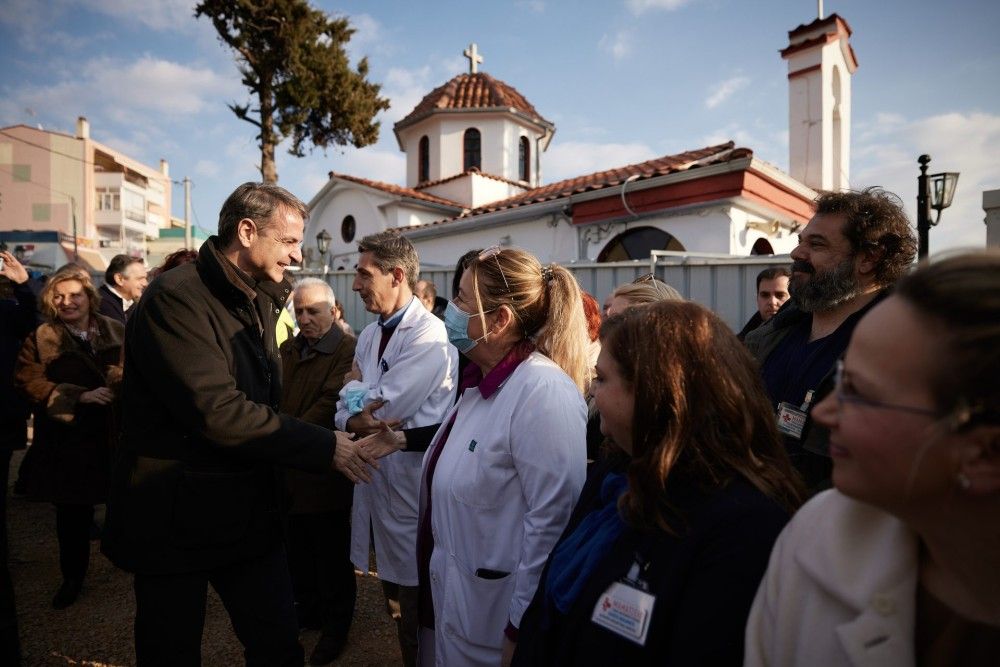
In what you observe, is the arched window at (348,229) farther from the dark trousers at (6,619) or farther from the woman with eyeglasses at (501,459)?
the woman with eyeglasses at (501,459)

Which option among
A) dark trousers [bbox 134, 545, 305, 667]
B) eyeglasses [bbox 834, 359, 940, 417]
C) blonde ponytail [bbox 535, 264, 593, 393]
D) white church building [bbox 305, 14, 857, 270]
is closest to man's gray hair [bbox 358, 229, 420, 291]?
blonde ponytail [bbox 535, 264, 593, 393]

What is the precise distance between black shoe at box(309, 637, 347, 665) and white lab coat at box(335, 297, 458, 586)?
559mm

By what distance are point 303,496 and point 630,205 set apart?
7.80 m

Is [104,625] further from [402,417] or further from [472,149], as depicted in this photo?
[472,149]

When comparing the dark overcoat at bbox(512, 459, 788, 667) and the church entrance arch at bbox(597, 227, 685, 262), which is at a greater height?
the church entrance arch at bbox(597, 227, 685, 262)

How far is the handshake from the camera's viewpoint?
245 centimetres

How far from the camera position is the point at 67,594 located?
3.94 metres

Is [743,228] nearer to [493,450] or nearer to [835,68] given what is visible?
[835,68]

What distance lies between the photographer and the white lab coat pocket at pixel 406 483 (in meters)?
3.11

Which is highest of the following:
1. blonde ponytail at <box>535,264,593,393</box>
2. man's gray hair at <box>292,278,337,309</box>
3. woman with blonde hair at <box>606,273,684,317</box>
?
man's gray hair at <box>292,278,337,309</box>

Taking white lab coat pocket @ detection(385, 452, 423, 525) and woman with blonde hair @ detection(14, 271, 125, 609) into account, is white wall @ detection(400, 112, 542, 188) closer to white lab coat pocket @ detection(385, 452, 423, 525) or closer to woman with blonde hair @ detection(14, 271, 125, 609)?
woman with blonde hair @ detection(14, 271, 125, 609)


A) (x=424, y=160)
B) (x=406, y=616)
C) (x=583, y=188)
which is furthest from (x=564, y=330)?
(x=424, y=160)

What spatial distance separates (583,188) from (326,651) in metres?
8.79

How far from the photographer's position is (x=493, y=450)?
1979 millimetres
